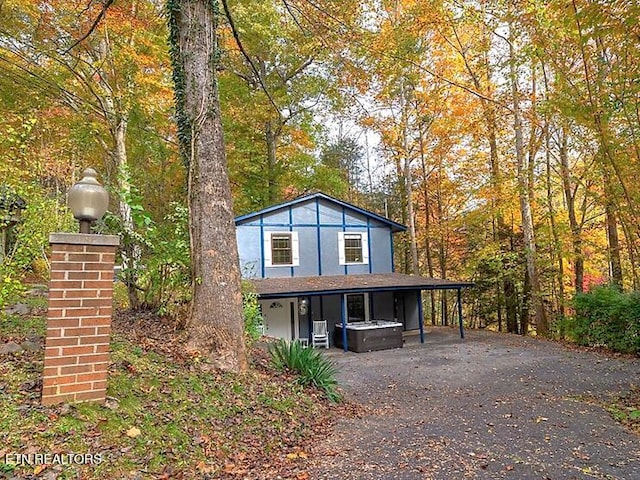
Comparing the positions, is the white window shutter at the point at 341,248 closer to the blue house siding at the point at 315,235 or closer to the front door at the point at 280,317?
the blue house siding at the point at 315,235

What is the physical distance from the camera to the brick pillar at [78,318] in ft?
9.31

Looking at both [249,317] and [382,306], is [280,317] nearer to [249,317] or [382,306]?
[382,306]

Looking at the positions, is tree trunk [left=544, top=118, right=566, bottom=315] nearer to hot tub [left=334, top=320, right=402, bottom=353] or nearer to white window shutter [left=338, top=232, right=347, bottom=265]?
hot tub [left=334, top=320, right=402, bottom=353]

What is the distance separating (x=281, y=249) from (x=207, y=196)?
7.98m

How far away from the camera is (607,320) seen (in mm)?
10812

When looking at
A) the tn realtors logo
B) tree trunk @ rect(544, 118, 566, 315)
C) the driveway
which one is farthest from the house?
the tn realtors logo

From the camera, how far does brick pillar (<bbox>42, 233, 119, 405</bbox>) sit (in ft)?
9.31

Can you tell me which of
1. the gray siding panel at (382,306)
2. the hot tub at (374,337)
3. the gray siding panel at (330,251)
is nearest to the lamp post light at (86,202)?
the hot tub at (374,337)

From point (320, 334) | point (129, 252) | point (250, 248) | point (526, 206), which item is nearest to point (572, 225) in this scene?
point (526, 206)

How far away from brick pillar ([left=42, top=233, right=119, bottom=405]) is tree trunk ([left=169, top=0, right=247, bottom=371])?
179 cm

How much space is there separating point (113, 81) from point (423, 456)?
12375mm

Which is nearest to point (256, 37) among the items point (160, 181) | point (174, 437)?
point (160, 181)

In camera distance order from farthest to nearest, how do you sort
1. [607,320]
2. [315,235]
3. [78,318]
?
[315,235] < [607,320] < [78,318]

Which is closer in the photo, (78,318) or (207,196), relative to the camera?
(78,318)
